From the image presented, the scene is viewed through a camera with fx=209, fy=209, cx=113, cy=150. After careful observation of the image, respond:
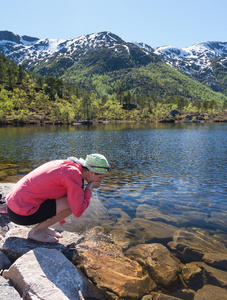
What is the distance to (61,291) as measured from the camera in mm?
3889

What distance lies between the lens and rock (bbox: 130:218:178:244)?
754 centimetres

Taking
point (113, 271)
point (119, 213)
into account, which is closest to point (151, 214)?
point (119, 213)

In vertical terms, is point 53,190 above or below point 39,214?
above

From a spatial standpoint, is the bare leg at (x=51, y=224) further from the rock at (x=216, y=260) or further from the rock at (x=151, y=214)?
the rock at (x=151, y=214)

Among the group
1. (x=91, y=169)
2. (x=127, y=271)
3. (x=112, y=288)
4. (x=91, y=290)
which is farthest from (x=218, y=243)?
(x=91, y=169)

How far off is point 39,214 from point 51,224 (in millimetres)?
772

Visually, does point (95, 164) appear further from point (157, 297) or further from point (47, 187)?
point (157, 297)

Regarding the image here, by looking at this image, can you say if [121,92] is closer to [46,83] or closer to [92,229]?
[46,83]

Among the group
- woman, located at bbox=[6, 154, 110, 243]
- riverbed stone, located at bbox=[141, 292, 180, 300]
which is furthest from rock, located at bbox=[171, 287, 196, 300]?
woman, located at bbox=[6, 154, 110, 243]

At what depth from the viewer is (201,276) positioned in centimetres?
562

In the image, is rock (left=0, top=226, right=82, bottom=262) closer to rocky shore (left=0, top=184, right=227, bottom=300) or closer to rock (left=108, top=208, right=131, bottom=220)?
rocky shore (left=0, top=184, right=227, bottom=300)

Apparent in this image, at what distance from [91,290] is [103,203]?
21.0 feet

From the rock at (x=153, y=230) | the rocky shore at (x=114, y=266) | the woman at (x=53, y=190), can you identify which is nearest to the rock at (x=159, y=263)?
the rocky shore at (x=114, y=266)

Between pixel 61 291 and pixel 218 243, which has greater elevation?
pixel 61 291
